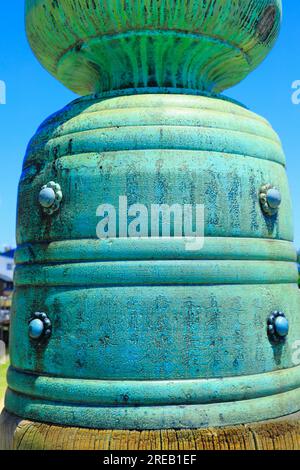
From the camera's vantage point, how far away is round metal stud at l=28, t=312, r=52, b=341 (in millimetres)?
4266

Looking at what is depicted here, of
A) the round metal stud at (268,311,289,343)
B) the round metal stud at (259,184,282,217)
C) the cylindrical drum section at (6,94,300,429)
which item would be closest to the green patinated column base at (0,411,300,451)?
the cylindrical drum section at (6,94,300,429)

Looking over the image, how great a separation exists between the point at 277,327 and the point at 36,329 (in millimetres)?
2004

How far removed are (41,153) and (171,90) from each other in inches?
53.0

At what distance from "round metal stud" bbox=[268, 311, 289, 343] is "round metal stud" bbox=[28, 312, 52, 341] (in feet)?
6.06

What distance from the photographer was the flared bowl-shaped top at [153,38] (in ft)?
15.0

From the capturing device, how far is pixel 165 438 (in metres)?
3.77

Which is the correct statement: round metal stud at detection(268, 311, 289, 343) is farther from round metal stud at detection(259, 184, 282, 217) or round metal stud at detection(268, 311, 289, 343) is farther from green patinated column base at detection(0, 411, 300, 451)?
round metal stud at detection(259, 184, 282, 217)

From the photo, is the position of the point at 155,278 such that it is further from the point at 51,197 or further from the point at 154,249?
the point at 51,197

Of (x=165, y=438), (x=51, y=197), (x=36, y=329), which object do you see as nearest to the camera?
(x=165, y=438)

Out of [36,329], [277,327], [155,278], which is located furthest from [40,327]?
[277,327]

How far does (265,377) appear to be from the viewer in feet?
13.9

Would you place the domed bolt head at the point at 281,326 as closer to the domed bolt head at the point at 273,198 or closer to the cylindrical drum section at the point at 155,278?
the cylindrical drum section at the point at 155,278

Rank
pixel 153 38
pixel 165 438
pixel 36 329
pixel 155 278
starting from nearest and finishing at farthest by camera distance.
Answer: pixel 165 438 < pixel 155 278 < pixel 36 329 < pixel 153 38
